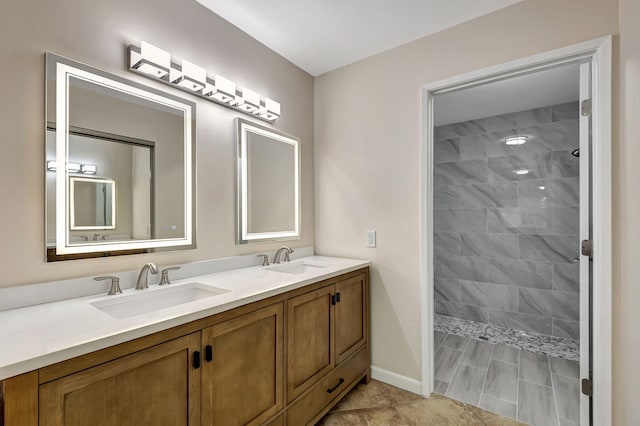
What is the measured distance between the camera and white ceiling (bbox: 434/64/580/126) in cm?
250

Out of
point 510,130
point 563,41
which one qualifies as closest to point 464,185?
point 510,130

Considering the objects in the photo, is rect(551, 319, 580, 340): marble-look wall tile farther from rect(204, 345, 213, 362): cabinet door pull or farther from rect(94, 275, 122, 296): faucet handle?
rect(94, 275, 122, 296): faucet handle

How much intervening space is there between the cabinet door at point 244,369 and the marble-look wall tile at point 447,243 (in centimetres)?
283

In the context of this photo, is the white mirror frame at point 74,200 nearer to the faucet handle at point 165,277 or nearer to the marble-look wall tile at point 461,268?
the faucet handle at point 165,277

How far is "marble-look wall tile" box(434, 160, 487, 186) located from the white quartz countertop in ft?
9.22

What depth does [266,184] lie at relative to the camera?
7.25ft

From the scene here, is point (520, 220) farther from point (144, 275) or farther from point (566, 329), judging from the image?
point (144, 275)

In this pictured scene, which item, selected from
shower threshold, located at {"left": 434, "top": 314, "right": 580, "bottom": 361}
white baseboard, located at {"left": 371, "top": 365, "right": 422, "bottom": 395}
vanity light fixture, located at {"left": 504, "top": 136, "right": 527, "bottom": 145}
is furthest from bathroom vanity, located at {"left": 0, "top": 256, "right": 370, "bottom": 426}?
vanity light fixture, located at {"left": 504, "top": 136, "right": 527, "bottom": 145}

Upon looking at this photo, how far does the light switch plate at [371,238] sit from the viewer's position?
2.31 meters

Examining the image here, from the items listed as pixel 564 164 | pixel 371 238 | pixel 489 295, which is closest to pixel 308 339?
pixel 371 238

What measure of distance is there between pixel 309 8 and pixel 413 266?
180 cm

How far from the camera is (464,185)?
3.59 metres

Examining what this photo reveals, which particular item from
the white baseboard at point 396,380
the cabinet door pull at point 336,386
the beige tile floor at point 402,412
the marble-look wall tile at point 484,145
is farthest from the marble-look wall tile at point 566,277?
the cabinet door pull at point 336,386

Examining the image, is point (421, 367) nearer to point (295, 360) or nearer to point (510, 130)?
point (295, 360)
